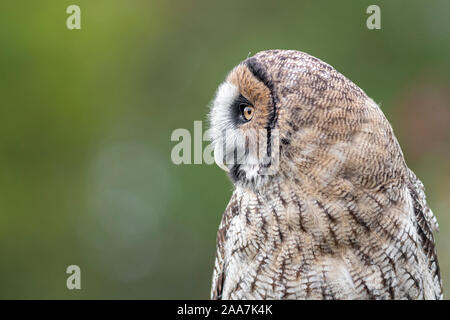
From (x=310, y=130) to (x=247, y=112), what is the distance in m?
0.33

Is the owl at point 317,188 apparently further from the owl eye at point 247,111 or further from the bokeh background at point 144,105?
the bokeh background at point 144,105

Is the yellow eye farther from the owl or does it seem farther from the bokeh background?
the bokeh background

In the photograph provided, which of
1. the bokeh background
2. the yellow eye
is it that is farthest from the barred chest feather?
the bokeh background

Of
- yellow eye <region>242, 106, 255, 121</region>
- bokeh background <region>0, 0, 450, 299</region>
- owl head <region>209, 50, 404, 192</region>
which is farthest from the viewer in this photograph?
bokeh background <region>0, 0, 450, 299</region>

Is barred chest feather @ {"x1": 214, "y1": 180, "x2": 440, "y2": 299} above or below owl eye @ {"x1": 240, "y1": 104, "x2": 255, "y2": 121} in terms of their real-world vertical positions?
below

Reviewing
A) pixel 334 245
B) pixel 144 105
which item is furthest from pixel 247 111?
pixel 144 105

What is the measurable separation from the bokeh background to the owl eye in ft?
9.78

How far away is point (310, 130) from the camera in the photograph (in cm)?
220

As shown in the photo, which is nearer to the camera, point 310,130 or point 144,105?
point 310,130

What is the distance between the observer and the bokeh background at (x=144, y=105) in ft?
18.4

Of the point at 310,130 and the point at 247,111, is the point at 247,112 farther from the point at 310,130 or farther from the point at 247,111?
the point at 310,130

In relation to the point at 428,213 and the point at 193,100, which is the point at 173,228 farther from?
the point at 428,213

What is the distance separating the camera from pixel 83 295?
18.9 feet

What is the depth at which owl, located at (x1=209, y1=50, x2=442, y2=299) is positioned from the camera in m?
2.22
